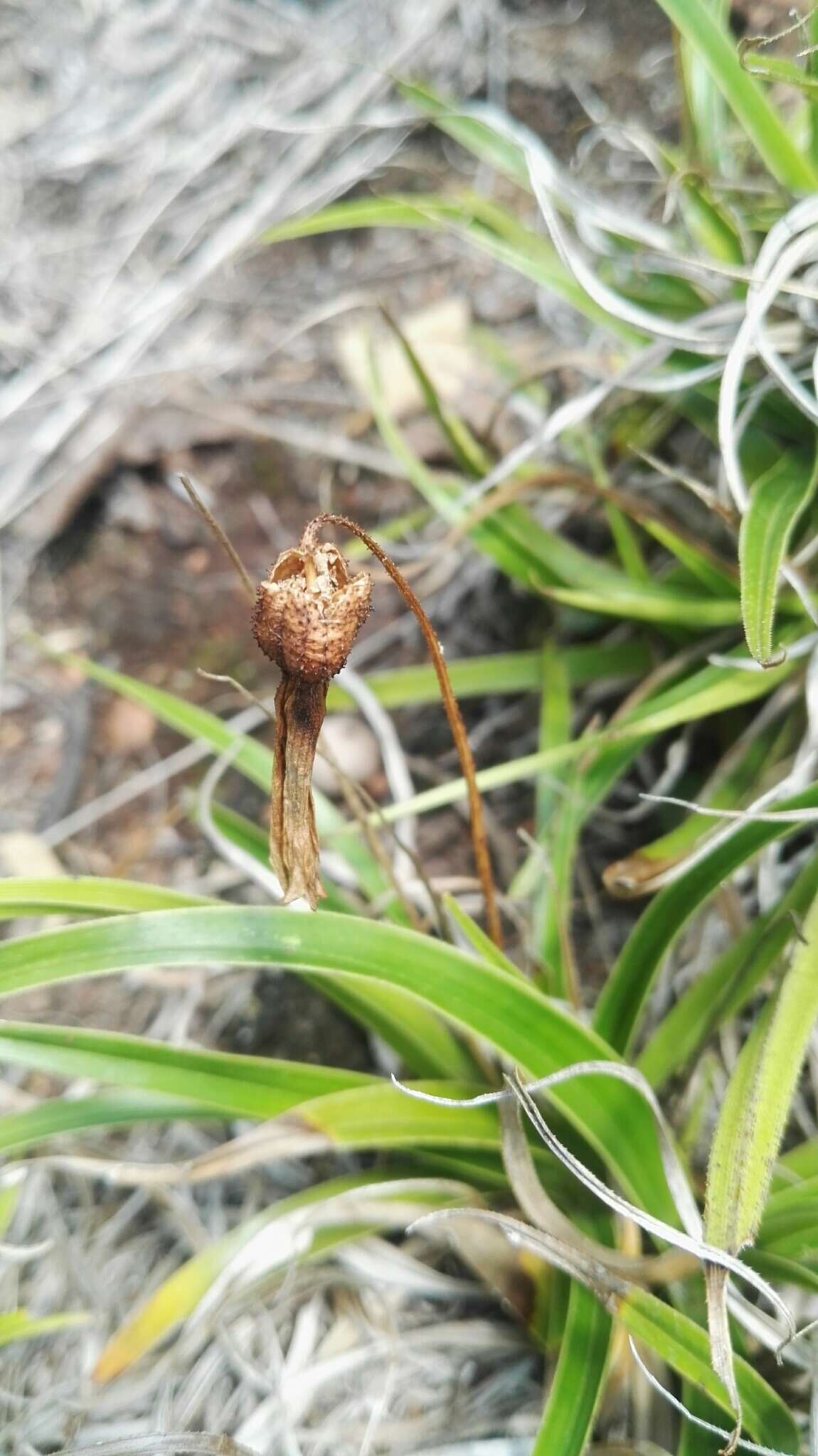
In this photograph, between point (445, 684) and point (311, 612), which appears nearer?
point (311, 612)

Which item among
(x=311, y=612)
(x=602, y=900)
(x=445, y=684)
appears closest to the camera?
(x=311, y=612)

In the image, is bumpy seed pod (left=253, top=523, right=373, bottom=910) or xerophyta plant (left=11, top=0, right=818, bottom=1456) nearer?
bumpy seed pod (left=253, top=523, right=373, bottom=910)

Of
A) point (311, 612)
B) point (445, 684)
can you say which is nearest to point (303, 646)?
point (311, 612)

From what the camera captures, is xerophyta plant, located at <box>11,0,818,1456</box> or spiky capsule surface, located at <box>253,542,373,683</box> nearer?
spiky capsule surface, located at <box>253,542,373,683</box>

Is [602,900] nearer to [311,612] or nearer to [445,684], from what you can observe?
[445,684]
